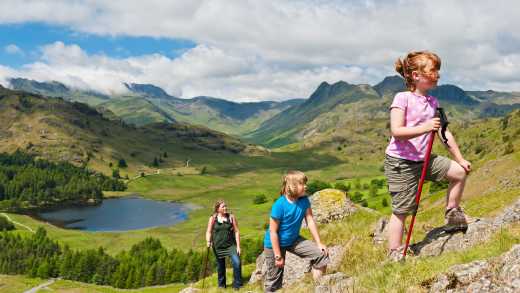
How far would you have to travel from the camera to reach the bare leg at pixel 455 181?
34.6 ft

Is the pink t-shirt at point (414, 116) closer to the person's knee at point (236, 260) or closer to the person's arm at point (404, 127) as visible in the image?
the person's arm at point (404, 127)

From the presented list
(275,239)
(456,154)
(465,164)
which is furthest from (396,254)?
(275,239)

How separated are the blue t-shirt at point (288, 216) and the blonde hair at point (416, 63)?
4443 mm

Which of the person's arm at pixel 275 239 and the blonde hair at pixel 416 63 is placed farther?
the person's arm at pixel 275 239

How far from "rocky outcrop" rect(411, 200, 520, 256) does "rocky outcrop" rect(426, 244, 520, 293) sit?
3316 millimetres

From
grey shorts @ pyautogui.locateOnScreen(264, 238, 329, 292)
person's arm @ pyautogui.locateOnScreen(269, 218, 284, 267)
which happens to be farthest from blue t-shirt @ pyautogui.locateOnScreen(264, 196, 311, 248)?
grey shorts @ pyautogui.locateOnScreen(264, 238, 329, 292)

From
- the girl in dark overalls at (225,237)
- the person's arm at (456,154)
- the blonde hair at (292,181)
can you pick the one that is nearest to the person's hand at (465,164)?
the person's arm at (456,154)

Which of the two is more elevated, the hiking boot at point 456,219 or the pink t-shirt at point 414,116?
the pink t-shirt at point 414,116

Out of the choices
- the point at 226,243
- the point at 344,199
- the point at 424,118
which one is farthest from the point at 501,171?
the point at 424,118

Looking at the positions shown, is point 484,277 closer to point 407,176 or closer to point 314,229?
point 407,176

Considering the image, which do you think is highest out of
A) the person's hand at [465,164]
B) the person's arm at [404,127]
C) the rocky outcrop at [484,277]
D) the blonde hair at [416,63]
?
the blonde hair at [416,63]

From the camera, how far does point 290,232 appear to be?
12367 mm

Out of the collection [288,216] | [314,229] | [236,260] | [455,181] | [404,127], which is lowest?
[236,260]

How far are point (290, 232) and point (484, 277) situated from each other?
19.4ft
